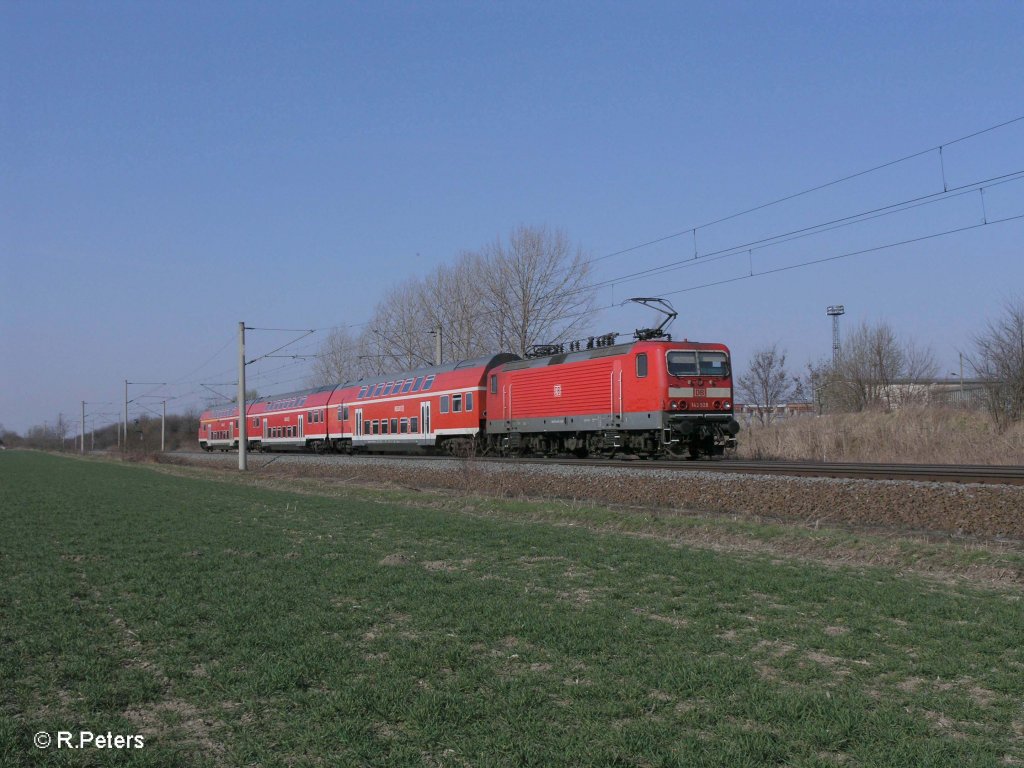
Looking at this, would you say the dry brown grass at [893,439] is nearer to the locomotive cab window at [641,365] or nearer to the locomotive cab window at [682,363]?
the locomotive cab window at [682,363]

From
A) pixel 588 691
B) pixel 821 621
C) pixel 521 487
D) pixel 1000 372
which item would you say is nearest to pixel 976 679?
pixel 821 621

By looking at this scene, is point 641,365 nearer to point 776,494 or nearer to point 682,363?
point 682,363

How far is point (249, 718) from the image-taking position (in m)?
5.36

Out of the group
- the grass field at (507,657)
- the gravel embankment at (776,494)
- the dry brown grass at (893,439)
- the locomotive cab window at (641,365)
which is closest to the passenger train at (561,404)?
the locomotive cab window at (641,365)

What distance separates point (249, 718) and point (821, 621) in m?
4.90

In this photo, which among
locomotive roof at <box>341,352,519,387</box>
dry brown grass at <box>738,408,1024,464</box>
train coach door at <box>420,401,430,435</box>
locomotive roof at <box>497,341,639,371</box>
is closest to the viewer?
dry brown grass at <box>738,408,1024,464</box>

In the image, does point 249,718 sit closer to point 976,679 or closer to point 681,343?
point 976,679

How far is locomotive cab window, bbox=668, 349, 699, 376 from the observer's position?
82.7ft

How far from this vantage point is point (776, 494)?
1608 centimetres

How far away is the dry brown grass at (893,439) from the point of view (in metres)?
24.5

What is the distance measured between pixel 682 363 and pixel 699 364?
0.67 meters

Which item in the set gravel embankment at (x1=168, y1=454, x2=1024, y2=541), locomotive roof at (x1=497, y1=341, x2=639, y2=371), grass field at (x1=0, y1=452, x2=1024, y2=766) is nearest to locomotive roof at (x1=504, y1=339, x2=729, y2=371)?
locomotive roof at (x1=497, y1=341, x2=639, y2=371)

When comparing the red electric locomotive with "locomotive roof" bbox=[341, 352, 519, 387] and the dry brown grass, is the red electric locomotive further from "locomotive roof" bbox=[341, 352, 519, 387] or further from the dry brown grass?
the dry brown grass

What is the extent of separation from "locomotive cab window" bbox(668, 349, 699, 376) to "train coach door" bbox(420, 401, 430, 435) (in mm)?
15617
